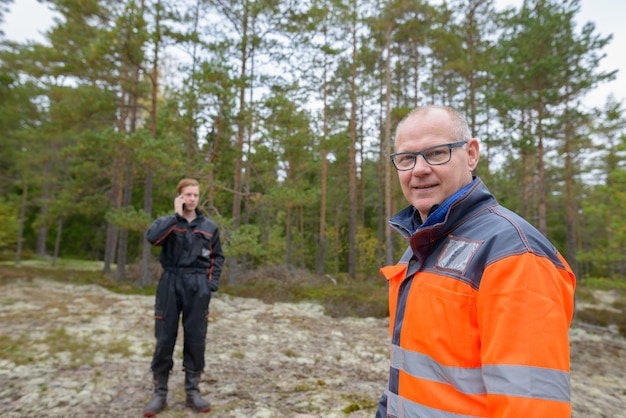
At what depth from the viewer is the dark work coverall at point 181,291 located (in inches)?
144

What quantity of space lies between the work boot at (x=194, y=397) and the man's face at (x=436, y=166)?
3357 mm

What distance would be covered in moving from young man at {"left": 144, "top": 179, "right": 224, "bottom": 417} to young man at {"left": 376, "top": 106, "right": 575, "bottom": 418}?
273cm

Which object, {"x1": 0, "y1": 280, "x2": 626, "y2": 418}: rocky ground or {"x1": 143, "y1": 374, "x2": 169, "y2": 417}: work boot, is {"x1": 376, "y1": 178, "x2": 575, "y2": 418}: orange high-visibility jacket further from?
{"x1": 143, "y1": 374, "x2": 169, "y2": 417}: work boot

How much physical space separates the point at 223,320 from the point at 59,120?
951cm

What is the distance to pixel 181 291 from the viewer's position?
3691 millimetres

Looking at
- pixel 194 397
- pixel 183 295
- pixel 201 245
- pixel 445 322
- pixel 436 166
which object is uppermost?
pixel 436 166

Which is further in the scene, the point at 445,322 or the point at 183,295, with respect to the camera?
the point at 183,295

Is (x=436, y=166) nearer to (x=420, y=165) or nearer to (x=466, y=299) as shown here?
(x=420, y=165)

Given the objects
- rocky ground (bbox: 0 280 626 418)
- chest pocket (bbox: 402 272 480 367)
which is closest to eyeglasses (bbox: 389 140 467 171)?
chest pocket (bbox: 402 272 480 367)

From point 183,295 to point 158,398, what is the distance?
105 cm

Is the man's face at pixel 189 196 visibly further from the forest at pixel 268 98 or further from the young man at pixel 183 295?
the forest at pixel 268 98

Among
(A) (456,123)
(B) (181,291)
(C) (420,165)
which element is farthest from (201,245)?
(A) (456,123)

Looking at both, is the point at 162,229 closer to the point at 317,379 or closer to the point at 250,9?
the point at 317,379

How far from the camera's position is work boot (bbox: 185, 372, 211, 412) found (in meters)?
3.63
